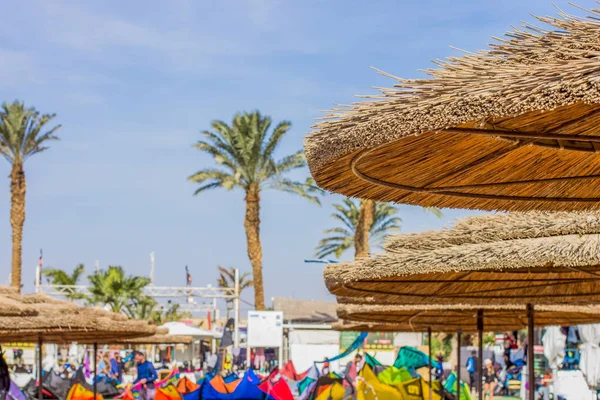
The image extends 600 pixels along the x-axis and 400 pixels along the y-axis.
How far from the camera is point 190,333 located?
37.8 m

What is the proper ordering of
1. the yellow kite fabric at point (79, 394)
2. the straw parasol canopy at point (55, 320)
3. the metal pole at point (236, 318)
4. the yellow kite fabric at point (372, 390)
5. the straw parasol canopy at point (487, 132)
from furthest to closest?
the metal pole at point (236, 318) < the yellow kite fabric at point (79, 394) < the yellow kite fabric at point (372, 390) < the straw parasol canopy at point (55, 320) < the straw parasol canopy at point (487, 132)

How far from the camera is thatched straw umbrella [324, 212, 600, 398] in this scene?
6145 mm

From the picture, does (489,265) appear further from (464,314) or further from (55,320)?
(55,320)

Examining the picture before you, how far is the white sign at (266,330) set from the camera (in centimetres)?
3525

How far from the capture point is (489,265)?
6.20 metres

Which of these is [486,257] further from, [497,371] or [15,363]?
[15,363]

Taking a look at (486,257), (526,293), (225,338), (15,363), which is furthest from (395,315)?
(15,363)

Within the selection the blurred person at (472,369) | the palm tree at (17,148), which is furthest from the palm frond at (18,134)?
the blurred person at (472,369)

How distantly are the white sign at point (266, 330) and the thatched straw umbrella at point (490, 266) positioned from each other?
25.2 meters

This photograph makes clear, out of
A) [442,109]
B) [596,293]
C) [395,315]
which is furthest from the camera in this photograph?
[395,315]

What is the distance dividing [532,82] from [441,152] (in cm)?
142

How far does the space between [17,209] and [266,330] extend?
11.8 metres

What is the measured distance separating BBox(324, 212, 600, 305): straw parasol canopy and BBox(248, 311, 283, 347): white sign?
26.1 m

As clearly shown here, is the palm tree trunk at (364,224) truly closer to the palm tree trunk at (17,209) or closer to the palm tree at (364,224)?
the palm tree at (364,224)
